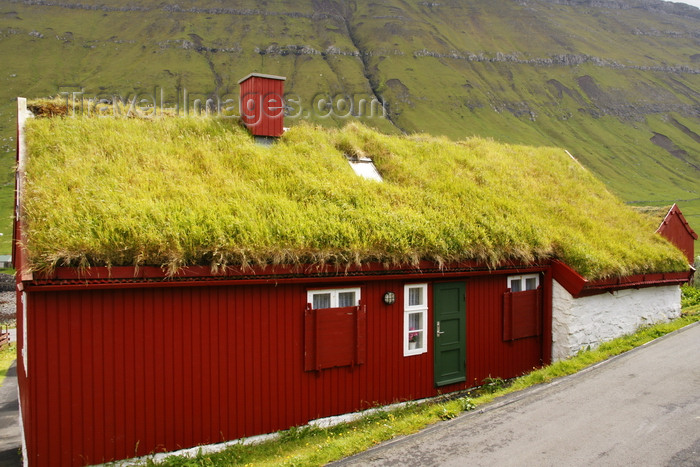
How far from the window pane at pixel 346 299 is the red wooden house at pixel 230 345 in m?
0.03

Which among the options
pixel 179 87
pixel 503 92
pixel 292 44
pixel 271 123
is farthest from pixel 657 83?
pixel 271 123

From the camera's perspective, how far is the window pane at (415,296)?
33.1ft

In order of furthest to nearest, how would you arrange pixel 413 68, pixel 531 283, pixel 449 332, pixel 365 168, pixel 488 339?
pixel 413 68 → pixel 365 168 → pixel 531 283 → pixel 488 339 → pixel 449 332

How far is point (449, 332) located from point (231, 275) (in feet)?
16.1

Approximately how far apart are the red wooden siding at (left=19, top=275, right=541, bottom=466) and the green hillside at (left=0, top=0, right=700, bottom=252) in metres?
87.3

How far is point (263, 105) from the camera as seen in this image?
40.7 ft

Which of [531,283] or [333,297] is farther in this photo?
[531,283]

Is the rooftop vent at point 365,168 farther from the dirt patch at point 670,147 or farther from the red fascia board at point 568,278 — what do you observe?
the dirt patch at point 670,147

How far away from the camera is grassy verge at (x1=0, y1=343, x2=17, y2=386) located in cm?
1603

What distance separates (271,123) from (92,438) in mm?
7927

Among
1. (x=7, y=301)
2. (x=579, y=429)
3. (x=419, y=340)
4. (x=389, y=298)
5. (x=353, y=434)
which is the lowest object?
(x=7, y=301)

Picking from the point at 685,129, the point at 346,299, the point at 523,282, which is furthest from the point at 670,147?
the point at 346,299

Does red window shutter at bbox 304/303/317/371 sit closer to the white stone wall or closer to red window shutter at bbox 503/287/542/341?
red window shutter at bbox 503/287/542/341

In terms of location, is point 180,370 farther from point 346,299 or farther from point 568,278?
point 568,278
